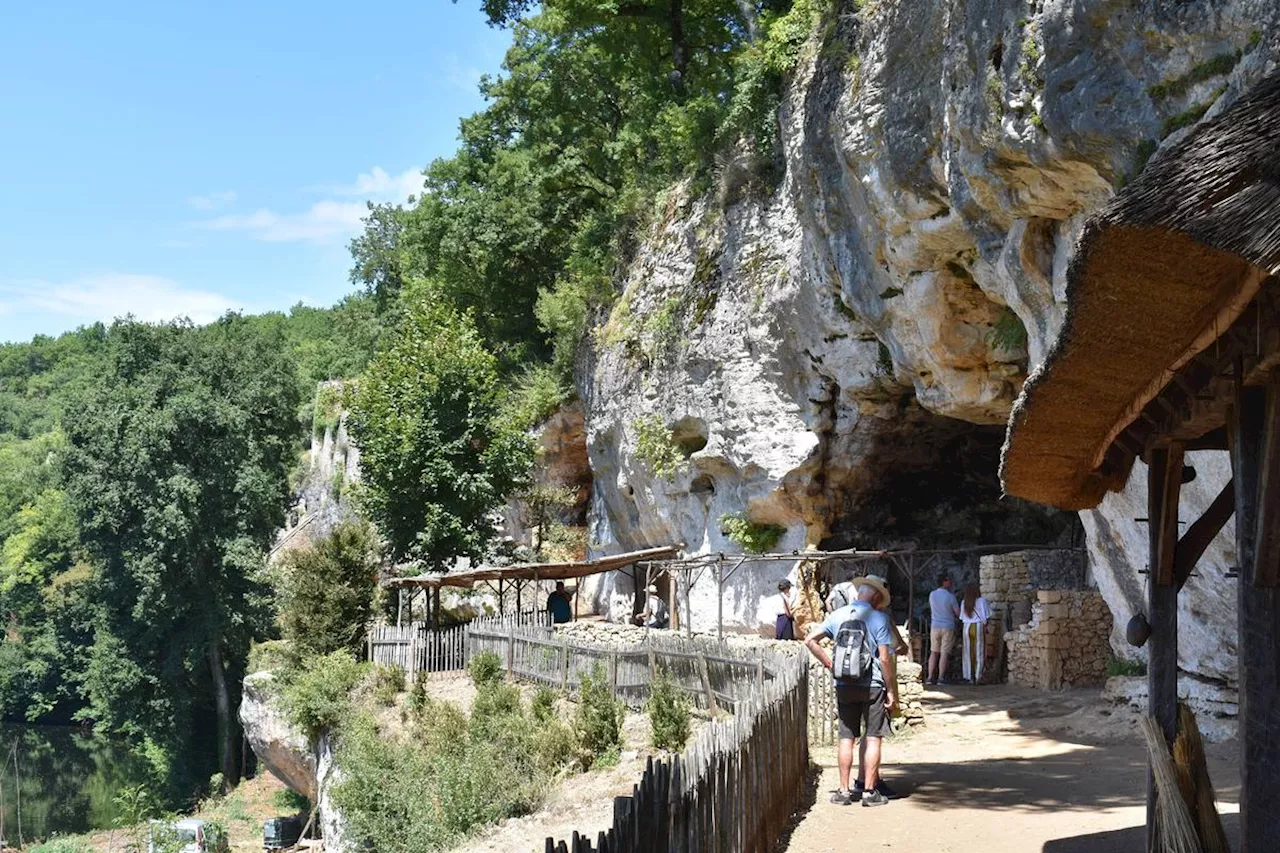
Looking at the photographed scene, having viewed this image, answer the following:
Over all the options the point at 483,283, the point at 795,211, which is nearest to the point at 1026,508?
the point at 795,211

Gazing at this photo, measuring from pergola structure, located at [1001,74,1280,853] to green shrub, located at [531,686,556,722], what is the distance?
9.51m

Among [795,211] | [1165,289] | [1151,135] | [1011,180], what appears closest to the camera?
[1165,289]

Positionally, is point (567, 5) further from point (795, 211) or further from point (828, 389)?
point (828, 389)

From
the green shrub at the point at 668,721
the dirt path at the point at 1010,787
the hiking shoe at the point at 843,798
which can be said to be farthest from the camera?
the green shrub at the point at 668,721

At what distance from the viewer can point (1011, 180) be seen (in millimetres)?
11602

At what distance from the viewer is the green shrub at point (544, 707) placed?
14.4 meters

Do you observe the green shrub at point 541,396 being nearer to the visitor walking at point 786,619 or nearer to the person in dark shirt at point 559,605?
the person in dark shirt at point 559,605

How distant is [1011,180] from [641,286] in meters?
13.0

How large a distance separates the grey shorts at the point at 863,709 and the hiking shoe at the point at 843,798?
54 centimetres

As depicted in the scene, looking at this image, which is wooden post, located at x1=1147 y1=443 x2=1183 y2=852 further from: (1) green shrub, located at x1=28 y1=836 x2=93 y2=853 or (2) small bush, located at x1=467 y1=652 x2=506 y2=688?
(1) green shrub, located at x1=28 y1=836 x2=93 y2=853

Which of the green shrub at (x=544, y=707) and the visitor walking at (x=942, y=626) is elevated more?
the visitor walking at (x=942, y=626)

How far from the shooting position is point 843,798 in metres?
8.26

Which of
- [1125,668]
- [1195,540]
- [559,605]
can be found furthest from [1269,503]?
[559,605]

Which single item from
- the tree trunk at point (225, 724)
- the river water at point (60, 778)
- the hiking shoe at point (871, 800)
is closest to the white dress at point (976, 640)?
the hiking shoe at point (871, 800)
